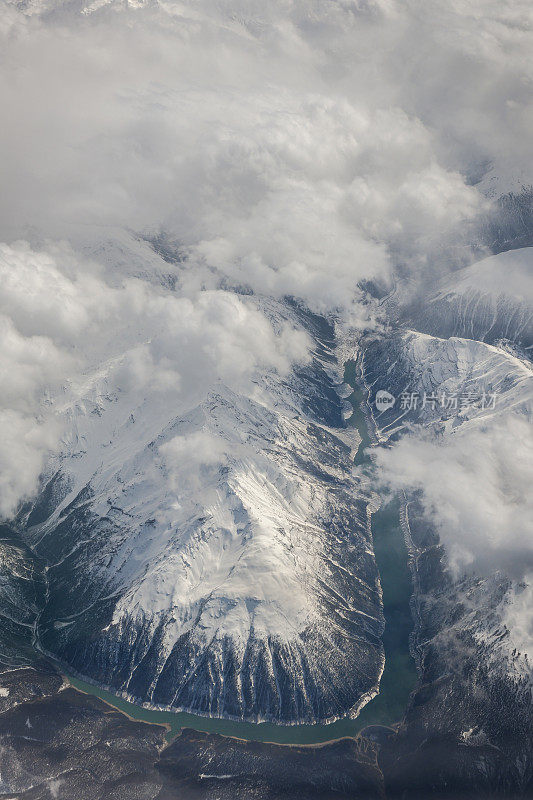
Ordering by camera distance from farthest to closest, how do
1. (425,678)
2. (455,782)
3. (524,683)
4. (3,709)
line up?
(425,678) < (3,709) < (524,683) < (455,782)

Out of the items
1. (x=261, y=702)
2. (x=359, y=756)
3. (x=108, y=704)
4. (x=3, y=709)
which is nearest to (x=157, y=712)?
(x=108, y=704)

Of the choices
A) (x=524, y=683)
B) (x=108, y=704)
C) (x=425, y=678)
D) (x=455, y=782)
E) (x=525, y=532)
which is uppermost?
(x=525, y=532)

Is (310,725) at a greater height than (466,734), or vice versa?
(466,734)

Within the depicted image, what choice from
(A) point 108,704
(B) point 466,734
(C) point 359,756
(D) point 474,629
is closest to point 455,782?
(B) point 466,734

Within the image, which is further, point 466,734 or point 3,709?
point 3,709

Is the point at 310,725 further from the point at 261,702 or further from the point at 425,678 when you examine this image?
the point at 425,678

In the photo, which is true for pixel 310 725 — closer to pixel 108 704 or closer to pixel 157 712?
pixel 157 712

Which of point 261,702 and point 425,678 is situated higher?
point 425,678

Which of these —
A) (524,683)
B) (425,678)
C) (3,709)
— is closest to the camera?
(524,683)

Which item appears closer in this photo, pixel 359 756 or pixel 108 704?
pixel 359 756
